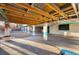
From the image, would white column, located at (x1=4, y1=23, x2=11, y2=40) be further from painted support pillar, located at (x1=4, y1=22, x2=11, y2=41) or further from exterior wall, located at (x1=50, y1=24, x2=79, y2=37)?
exterior wall, located at (x1=50, y1=24, x2=79, y2=37)

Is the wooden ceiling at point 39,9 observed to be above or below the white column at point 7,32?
above

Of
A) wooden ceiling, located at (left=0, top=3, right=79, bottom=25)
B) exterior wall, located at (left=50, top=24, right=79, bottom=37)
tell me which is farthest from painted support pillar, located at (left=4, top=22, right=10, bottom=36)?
wooden ceiling, located at (left=0, top=3, right=79, bottom=25)

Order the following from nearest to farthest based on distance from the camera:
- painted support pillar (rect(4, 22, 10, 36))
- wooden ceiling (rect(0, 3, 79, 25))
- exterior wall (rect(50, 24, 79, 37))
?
1. wooden ceiling (rect(0, 3, 79, 25))
2. exterior wall (rect(50, 24, 79, 37))
3. painted support pillar (rect(4, 22, 10, 36))

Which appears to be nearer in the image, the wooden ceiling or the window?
the wooden ceiling

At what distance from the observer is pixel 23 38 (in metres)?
6.74

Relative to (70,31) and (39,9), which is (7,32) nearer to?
(70,31)

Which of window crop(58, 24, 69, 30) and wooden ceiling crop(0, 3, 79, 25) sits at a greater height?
wooden ceiling crop(0, 3, 79, 25)

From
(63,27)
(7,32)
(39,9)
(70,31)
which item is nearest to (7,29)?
(7,32)

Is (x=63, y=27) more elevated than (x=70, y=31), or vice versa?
(x=63, y=27)

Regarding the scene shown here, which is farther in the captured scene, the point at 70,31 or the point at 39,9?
the point at 70,31

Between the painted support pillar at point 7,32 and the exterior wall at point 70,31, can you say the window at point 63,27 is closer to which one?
the exterior wall at point 70,31

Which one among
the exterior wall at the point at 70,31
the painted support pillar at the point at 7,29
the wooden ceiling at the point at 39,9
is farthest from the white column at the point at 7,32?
the wooden ceiling at the point at 39,9
